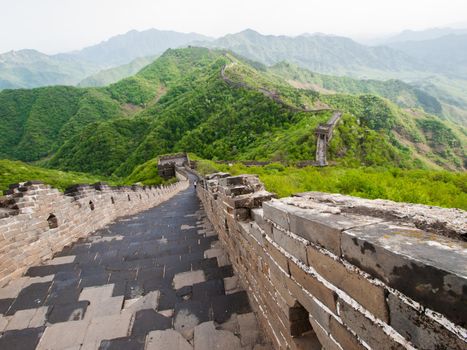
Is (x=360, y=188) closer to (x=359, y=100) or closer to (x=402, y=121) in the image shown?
(x=402, y=121)

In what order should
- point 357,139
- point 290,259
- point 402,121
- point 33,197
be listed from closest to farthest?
point 290,259, point 33,197, point 357,139, point 402,121

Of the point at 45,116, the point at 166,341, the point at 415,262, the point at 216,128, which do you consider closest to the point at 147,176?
the point at 216,128

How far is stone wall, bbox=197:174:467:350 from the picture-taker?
114 centimetres

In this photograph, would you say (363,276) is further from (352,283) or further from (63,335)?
(63,335)

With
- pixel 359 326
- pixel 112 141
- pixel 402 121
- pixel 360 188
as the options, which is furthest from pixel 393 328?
pixel 402 121

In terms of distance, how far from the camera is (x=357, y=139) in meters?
42.1

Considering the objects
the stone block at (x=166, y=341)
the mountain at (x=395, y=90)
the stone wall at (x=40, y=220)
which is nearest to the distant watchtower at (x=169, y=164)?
the stone wall at (x=40, y=220)

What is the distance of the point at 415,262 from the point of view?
1.20 meters

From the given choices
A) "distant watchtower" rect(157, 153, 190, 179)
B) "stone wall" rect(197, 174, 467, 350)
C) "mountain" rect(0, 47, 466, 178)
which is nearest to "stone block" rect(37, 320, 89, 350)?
"stone wall" rect(197, 174, 467, 350)

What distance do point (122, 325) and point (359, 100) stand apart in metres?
88.9

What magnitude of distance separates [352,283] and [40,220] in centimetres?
620

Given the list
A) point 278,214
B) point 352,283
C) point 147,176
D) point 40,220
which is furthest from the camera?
point 147,176

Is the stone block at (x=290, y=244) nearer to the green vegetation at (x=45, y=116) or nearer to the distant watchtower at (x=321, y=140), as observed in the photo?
the distant watchtower at (x=321, y=140)

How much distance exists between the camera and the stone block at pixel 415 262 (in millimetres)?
1075
